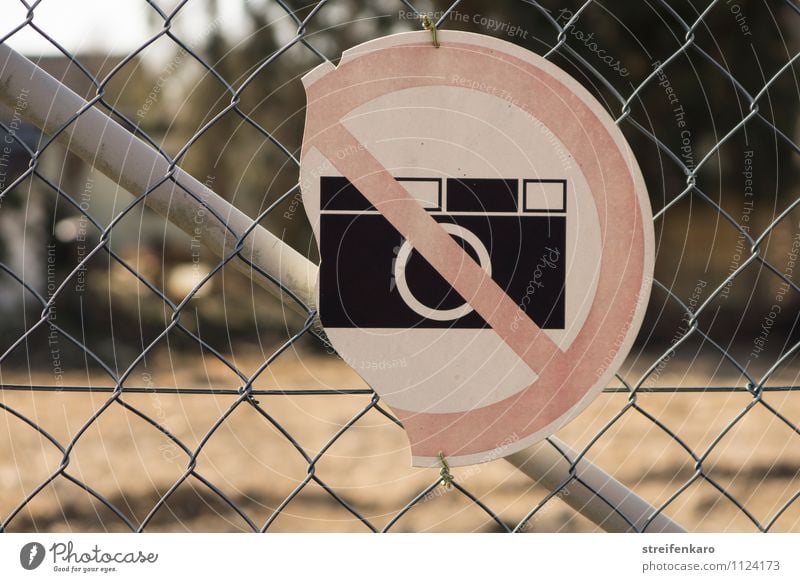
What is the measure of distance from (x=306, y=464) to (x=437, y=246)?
2.01m

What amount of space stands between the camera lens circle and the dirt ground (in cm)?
124

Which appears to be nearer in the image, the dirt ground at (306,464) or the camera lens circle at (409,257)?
the camera lens circle at (409,257)

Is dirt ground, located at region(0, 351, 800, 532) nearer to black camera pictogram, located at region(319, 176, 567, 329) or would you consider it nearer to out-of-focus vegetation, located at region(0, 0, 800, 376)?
out-of-focus vegetation, located at region(0, 0, 800, 376)

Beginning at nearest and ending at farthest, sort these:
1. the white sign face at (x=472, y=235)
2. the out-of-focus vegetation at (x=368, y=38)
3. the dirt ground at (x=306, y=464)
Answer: the white sign face at (x=472, y=235)
the out-of-focus vegetation at (x=368, y=38)
the dirt ground at (x=306, y=464)

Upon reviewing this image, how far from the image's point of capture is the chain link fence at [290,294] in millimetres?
771

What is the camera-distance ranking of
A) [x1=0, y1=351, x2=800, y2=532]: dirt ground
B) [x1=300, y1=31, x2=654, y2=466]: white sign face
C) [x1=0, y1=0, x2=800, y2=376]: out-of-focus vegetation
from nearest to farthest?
[x1=300, y1=31, x2=654, y2=466]: white sign face < [x1=0, y1=0, x2=800, y2=376]: out-of-focus vegetation < [x1=0, y1=351, x2=800, y2=532]: dirt ground

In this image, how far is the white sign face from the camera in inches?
28.4

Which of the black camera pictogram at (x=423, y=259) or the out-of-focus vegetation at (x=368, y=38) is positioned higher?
the out-of-focus vegetation at (x=368, y=38)

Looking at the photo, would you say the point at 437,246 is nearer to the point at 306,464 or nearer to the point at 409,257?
the point at 409,257

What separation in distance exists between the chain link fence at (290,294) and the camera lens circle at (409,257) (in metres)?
0.10

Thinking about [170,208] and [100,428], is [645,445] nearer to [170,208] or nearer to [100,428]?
[100,428]
